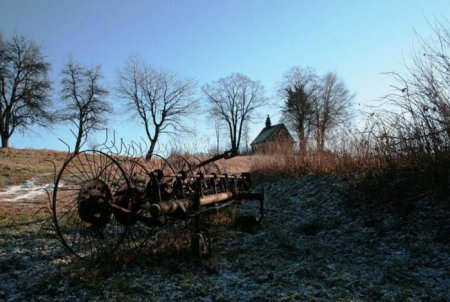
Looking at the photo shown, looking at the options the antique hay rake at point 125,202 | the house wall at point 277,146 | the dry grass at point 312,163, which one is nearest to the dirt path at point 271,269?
the antique hay rake at point 125,202

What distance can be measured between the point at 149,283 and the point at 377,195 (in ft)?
18.3

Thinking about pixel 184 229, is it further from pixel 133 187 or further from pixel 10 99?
pixel 10 99

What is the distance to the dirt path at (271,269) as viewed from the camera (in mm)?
5016

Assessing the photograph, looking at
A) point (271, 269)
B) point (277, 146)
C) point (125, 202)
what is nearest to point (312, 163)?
point (277, 146)

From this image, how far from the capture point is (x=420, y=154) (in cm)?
767

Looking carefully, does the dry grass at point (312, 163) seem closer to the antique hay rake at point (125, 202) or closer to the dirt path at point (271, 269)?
the dirt path at point (271, 269)

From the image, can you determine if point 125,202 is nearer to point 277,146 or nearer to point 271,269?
point 271,269

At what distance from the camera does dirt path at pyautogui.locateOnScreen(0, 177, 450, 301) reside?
502 cm

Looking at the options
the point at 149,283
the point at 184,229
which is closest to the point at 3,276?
the point at 149,283

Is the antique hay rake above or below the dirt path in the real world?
above

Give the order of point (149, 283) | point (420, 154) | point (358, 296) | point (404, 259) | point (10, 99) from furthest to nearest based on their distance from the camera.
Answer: point (10, 99) < point (420, 154) < point (404, 259) < point (149, 283) < point (358, 296)

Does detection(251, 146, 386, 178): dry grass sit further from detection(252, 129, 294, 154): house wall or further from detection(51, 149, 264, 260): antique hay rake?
detection(51, 149, 264, 260): antique hay rake

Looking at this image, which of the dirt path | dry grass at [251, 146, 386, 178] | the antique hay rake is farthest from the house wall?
the antique hay rake

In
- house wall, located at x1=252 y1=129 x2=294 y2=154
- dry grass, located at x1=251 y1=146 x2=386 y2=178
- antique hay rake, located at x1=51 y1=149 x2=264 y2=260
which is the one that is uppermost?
house wall, located at x1=252 y1=129 x2=294 y2=154
